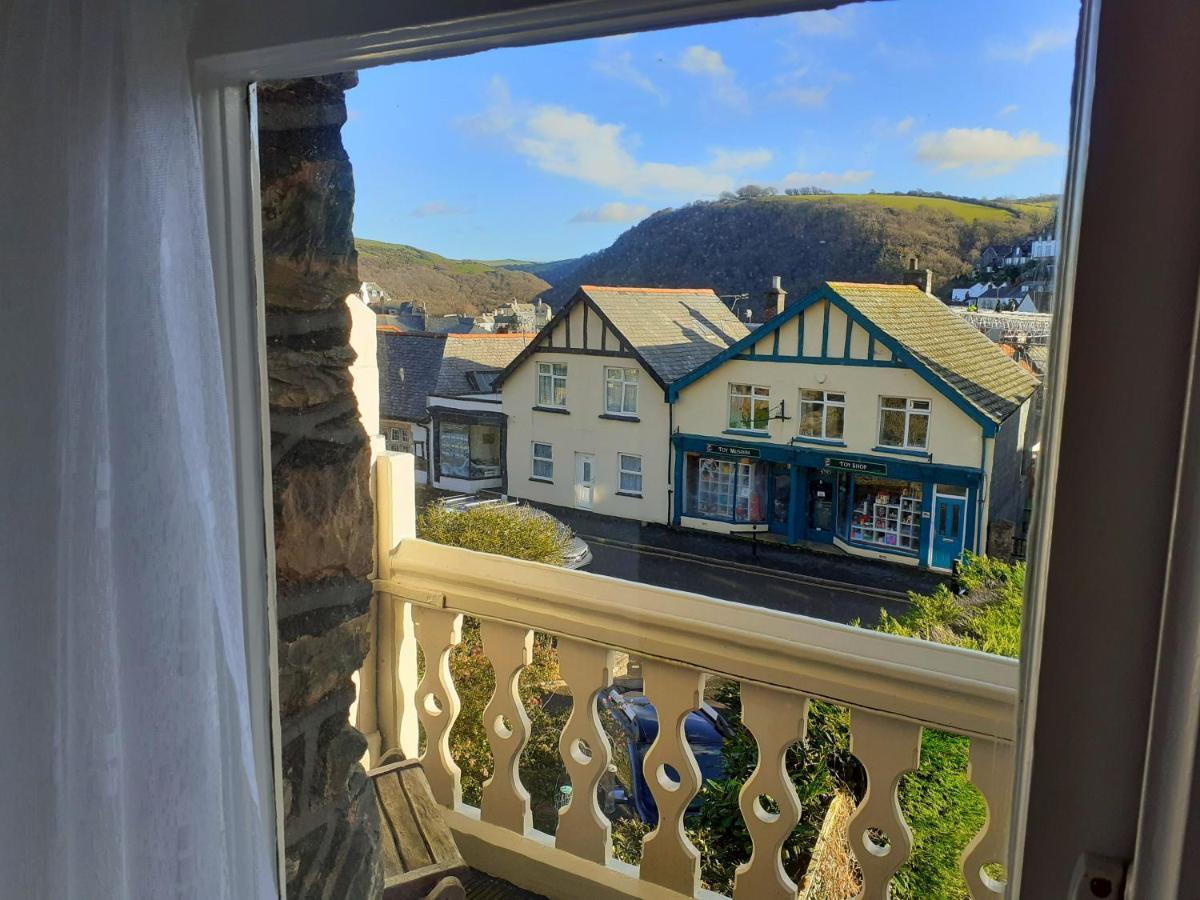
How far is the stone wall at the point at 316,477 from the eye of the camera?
1011 mm

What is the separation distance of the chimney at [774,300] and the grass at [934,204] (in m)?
0.08

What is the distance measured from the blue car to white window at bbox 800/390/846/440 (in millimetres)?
632

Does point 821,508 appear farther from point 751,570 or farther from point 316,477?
point 316,477

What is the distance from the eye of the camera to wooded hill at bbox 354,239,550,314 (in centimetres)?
108

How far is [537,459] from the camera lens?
1169mm

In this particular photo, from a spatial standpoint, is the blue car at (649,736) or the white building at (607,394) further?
the blue car at (649,736)

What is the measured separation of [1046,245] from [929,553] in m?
0.35

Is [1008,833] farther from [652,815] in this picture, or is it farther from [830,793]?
[652,815]

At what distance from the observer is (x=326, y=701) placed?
123cm

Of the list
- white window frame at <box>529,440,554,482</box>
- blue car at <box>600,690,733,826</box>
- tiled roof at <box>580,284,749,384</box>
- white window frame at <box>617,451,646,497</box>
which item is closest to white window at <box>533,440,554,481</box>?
white window frame at <box>529,440,554,482</box>

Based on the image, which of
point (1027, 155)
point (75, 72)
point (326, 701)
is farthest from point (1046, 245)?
point (326, 701)

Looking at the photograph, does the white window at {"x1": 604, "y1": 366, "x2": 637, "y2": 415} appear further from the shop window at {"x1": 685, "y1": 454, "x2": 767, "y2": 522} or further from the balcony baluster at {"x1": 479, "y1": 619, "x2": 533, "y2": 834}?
the balcony baluster at {"x1": 479, "y1": 619, "x2": 533, "y2": 834}

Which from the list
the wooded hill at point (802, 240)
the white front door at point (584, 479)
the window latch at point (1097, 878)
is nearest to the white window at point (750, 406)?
the wooded hill at point (802, 240)

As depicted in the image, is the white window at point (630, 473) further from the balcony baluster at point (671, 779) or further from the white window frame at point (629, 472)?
the balcony baluster at point (671, 779)
